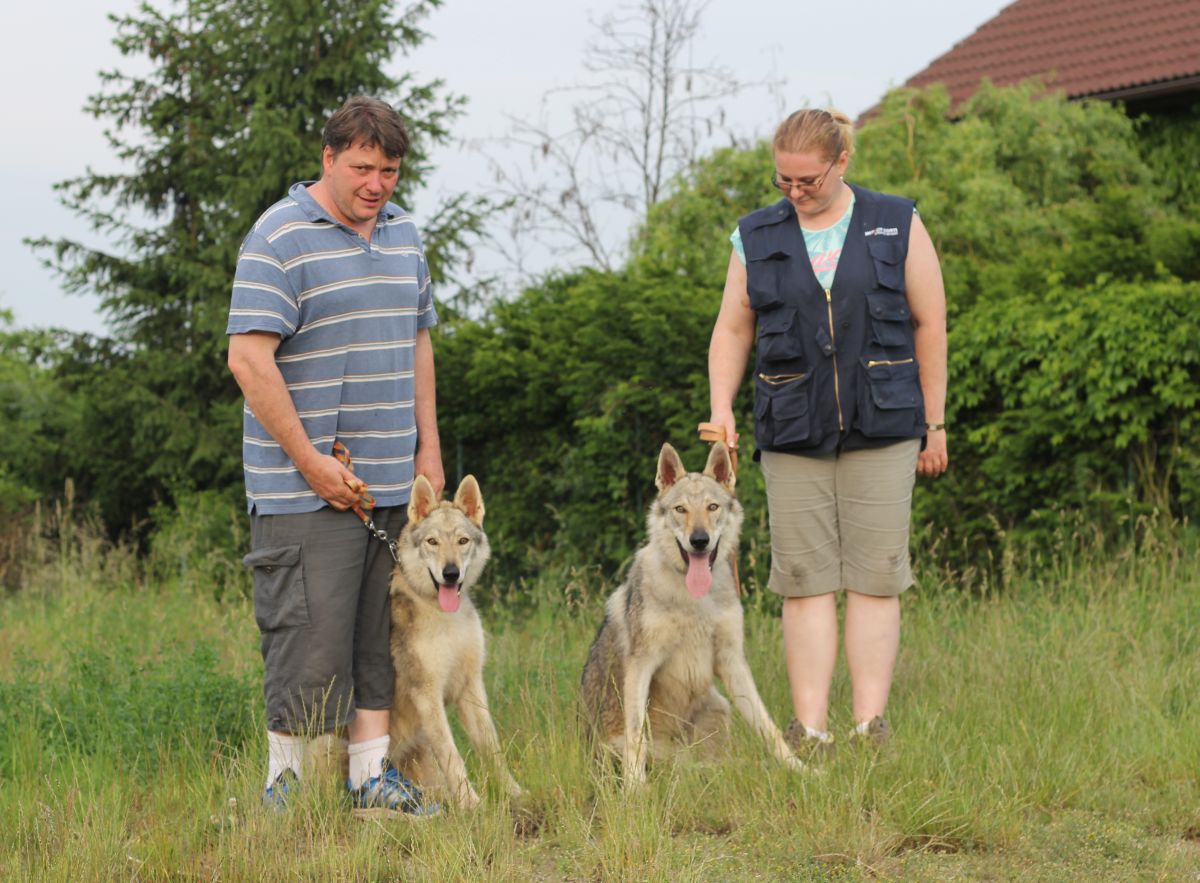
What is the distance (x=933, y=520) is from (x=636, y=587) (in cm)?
348

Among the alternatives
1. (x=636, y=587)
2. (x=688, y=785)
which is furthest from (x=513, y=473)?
(x=688, y=785)

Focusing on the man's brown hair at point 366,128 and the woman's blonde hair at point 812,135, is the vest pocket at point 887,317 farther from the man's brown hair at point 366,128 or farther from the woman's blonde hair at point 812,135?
the man's brown hair at point 366,128

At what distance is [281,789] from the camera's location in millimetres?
4219

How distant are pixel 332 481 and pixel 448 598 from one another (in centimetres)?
69

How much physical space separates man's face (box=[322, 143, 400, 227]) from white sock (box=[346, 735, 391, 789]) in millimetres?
1861

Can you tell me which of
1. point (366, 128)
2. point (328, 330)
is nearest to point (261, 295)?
point (328, 330)

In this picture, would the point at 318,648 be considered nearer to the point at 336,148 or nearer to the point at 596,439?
the point at 336,148

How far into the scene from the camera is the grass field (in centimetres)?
383

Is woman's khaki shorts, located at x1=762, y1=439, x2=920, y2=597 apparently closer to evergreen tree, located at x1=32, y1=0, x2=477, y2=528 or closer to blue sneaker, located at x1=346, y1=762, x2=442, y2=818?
blue sneaker, located at x1=346, y1=762, x2=442, y2=818

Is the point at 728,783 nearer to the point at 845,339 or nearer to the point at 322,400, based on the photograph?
the point at 845,339

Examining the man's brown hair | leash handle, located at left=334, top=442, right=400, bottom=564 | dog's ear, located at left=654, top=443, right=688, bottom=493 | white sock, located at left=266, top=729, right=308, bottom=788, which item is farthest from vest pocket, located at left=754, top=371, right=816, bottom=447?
white sock, located at left=266, top=729, right=308, bottom=788

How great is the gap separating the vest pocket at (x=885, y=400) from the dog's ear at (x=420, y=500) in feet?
5.34

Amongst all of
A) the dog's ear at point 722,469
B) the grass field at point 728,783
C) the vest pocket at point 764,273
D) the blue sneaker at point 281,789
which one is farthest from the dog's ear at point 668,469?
the blue sneaker at point 281,789

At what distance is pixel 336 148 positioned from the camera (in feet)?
13.5
